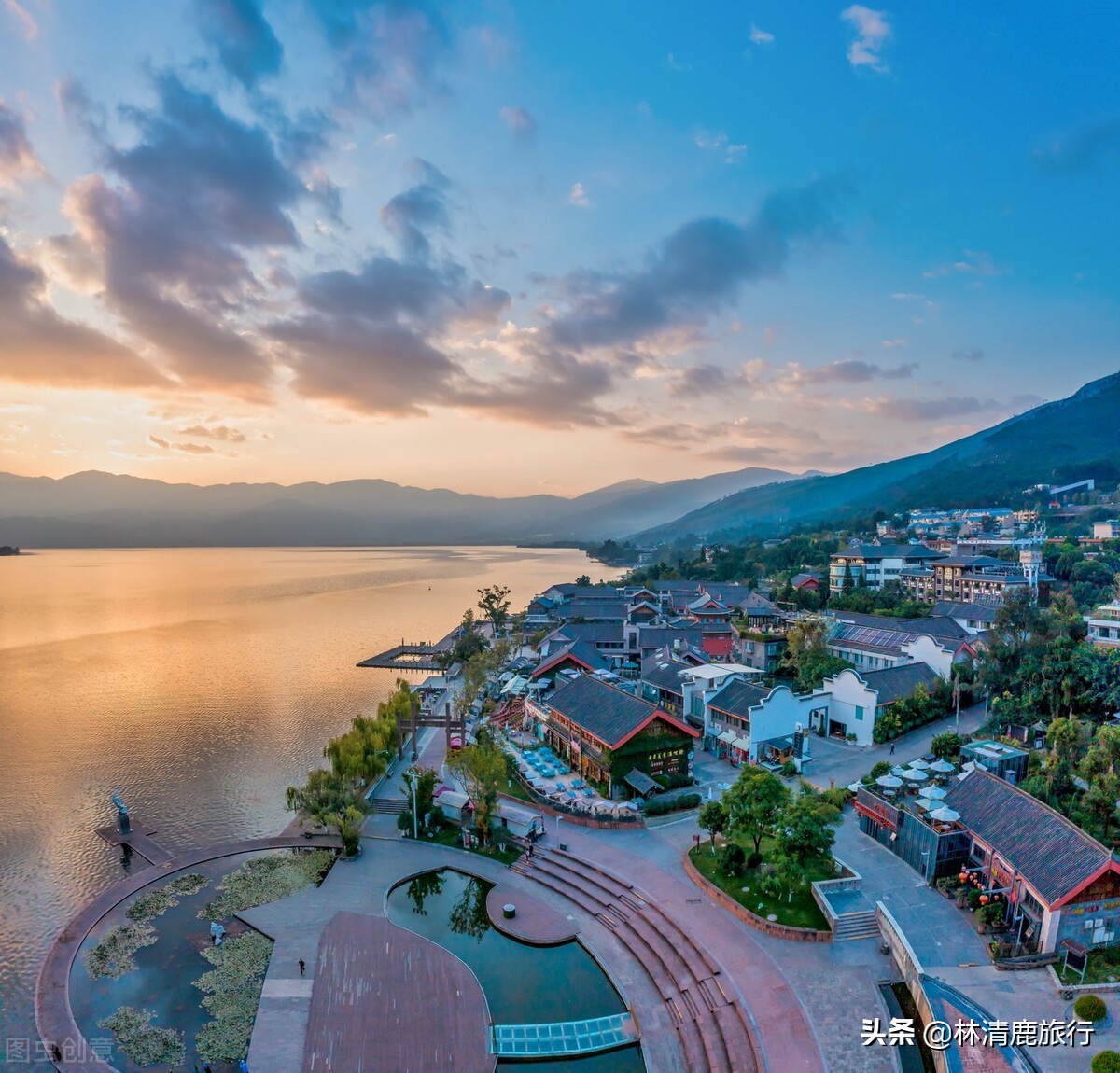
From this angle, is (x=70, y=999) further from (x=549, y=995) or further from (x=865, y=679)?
(x=865, y=679)

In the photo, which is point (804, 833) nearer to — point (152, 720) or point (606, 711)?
point (606, 711)

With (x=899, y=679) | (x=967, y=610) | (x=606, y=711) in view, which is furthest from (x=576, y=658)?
(x=967, y=610)

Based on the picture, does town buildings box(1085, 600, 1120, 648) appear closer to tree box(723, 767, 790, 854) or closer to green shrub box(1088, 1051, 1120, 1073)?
tree box(723, 767, 790, 854)

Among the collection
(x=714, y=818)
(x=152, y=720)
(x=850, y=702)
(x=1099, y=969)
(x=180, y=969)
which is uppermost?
(x=850, y=702)

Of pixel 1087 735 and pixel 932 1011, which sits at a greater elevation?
pixel 1087 735

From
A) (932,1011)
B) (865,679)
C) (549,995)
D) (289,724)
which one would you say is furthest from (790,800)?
(289,724)

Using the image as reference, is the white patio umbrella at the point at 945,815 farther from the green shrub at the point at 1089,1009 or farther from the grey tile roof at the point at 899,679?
the grey tile roof at the point at 899,679
